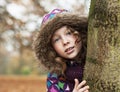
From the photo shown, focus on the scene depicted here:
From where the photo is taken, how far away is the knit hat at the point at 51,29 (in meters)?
2.48

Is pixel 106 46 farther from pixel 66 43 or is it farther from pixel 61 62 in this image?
pixel 61 62

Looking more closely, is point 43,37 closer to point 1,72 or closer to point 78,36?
point 78,36

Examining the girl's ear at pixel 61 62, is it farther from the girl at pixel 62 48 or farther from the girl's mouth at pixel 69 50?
the girl's mouth at pixel 69 50

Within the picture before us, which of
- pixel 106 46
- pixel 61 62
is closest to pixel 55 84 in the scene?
pixel 61 62

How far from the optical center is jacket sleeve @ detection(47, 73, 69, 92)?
2566mm

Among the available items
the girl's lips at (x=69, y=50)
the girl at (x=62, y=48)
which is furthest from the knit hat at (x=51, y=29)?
the girl's lips at (x=69, y=50)

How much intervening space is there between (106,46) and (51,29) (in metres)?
0.49

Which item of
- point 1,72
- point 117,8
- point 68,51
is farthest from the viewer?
point 1,72

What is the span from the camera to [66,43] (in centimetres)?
239

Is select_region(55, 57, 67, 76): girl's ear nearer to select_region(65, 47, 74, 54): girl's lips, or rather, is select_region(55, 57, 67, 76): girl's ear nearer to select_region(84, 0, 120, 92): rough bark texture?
select_region(65, 47, 74, 54): girl's lips

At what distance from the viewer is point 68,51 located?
7.91 feet

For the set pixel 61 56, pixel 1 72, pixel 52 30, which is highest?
pixel 52 30

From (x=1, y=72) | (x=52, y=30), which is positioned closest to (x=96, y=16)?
(x=52, y=30)

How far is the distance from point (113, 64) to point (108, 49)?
0.25ft
